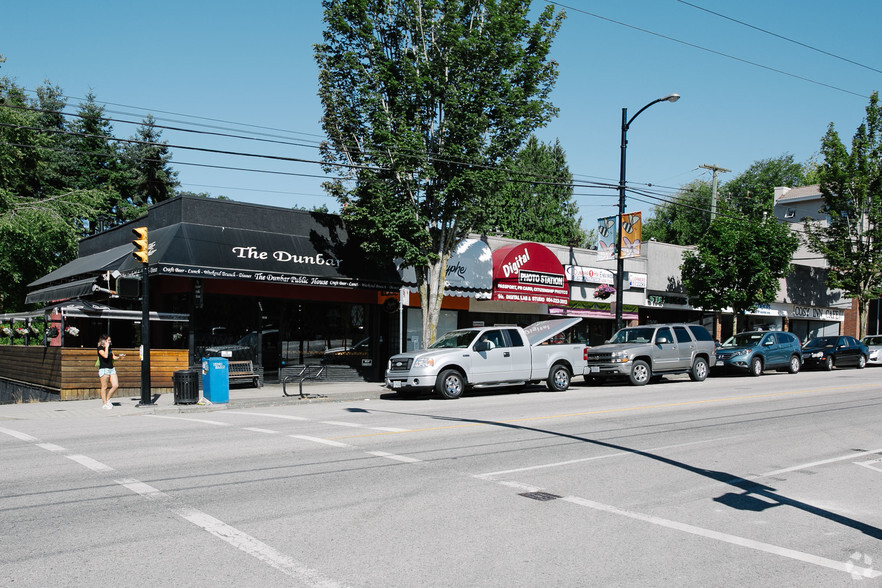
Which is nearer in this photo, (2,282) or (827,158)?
(2,282)

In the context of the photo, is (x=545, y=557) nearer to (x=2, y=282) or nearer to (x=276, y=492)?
(x=276, y=492)

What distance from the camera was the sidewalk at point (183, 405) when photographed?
1474cm

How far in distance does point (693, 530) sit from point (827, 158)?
34.3 metres

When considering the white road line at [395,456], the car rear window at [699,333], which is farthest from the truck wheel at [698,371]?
the white road line at [395,456]

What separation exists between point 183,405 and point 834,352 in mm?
26894

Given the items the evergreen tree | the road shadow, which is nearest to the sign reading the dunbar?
the road shadow

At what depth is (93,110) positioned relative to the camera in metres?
43.8

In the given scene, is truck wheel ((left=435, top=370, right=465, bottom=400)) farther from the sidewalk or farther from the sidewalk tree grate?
the sidewalk tree grate

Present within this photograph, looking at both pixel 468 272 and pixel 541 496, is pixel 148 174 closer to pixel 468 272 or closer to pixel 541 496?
pixel 468 272

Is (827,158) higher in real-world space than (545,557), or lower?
higher

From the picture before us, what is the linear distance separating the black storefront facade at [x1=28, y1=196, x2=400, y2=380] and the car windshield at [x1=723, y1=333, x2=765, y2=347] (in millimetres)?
13368

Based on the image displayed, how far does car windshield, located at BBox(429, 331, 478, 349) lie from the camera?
1800 cm

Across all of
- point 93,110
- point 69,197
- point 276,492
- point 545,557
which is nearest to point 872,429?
point 545,557

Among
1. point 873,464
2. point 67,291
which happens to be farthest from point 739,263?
point 67,291
